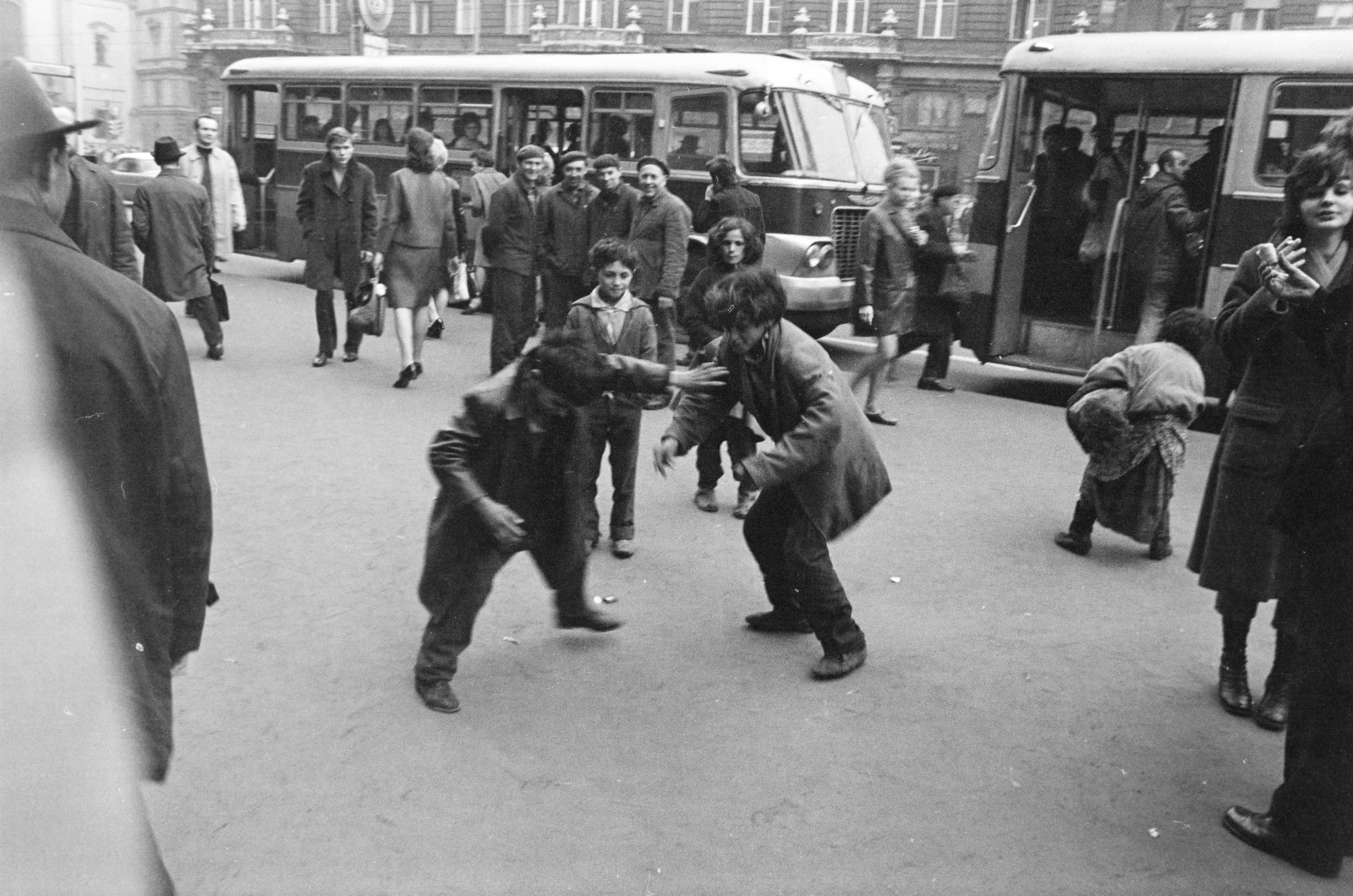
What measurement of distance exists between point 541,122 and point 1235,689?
1044 cm

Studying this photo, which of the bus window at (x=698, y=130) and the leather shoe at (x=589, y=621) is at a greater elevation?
the bus window at (x=698, y=130)

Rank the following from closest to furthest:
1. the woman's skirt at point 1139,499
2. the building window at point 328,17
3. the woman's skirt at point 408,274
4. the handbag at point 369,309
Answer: the woman's skirt at point 1139,499
the woman's skirt at point 408,274
the handbag at point 369,309
the building window at point 328,17

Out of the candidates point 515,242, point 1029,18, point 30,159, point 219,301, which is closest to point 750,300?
point 30,159

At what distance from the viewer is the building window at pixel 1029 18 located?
3347 cm

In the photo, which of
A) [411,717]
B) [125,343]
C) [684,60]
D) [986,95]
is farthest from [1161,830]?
[986,95]

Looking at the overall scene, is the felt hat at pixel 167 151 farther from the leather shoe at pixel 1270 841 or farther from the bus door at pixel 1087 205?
the leather shoe at pixel 1270 841

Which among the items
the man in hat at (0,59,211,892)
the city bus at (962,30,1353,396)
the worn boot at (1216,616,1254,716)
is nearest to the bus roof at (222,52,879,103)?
the city bus at (962,30,1353,396)

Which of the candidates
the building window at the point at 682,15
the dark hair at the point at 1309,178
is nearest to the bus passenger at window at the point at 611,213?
the dark hair at the point at 1309,178

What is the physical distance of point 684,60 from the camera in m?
11.7

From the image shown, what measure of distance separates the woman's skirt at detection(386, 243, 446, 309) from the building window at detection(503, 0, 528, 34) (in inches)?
1218

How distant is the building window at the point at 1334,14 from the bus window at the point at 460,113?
943 inches

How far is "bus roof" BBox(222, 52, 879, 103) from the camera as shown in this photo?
1131 cm

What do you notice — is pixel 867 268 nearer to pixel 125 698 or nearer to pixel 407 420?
pixel 407 420

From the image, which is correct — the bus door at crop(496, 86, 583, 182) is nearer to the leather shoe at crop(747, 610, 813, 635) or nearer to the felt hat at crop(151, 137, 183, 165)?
the felt hat at crop(151, 137, 183, 165)
